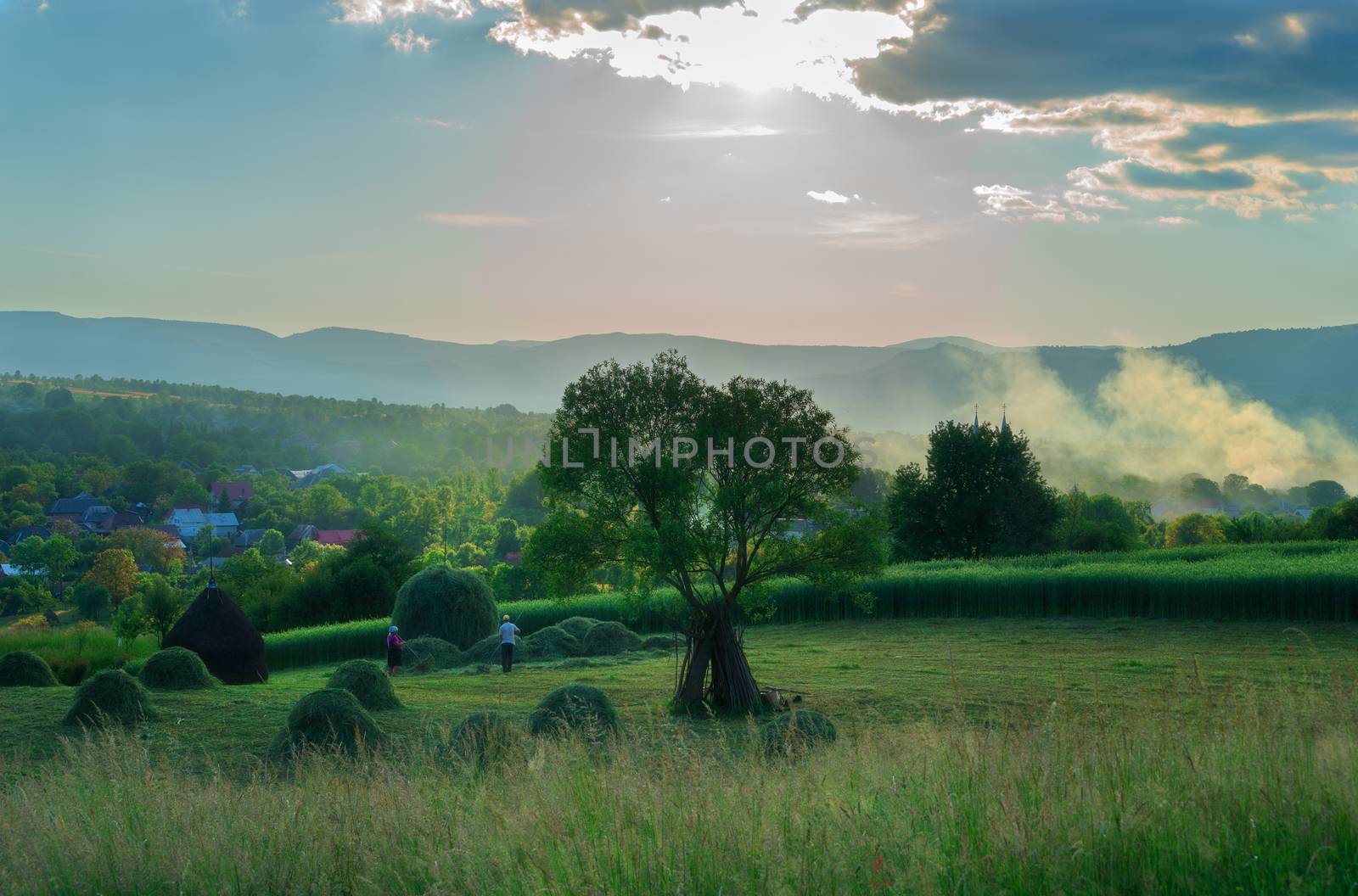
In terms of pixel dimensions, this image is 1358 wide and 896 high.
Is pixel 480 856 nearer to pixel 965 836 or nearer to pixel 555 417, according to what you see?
pixel 965 836

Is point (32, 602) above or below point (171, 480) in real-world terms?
below

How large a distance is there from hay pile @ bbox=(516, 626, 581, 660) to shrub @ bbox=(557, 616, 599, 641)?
25cm

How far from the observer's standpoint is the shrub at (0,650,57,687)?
2261 centimetres

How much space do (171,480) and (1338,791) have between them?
151109mm

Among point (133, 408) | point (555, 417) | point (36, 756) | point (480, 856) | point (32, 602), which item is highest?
point (133, 408)

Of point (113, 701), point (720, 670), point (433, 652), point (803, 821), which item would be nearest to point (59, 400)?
point (433, 652)

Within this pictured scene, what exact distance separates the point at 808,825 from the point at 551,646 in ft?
92.0

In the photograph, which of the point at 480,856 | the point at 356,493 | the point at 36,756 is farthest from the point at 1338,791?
the point at 356,493

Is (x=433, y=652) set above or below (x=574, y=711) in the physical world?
below

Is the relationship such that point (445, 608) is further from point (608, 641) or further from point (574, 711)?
point (574, 711)

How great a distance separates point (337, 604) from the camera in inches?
2073

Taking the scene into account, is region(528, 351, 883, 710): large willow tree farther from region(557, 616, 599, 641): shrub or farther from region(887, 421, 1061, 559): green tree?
region(887, 421, 1061, 559): green tree

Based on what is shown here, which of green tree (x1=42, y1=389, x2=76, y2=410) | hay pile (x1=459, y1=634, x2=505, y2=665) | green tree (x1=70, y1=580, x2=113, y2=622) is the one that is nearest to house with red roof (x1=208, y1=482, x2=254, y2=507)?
green tree (x1=70, y1=580, x2=113, y2=622)

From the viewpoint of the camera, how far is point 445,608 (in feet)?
122
